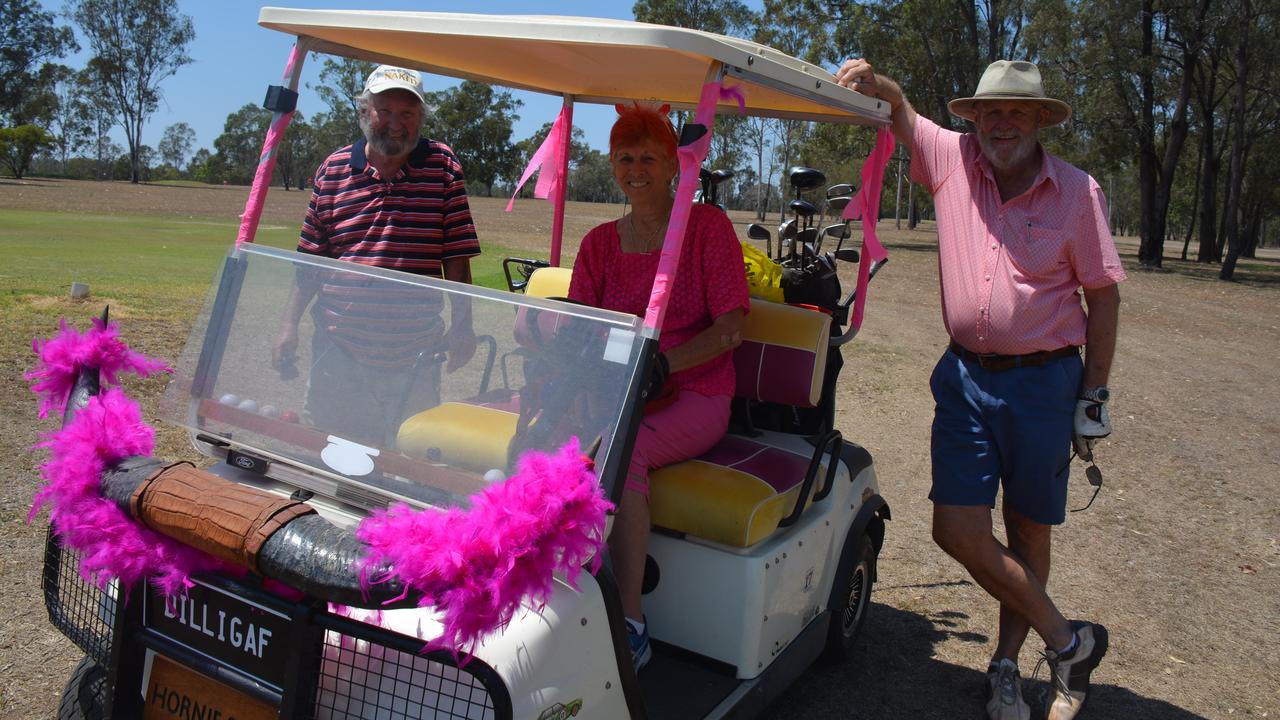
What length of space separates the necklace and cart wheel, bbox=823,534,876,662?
1306mm

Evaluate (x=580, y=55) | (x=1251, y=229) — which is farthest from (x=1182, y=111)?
(x=580, y=55)

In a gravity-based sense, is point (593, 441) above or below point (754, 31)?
below

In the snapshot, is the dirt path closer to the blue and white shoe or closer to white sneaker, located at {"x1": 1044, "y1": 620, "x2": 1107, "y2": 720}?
white sneaker, located at {"x1": 1044, "y1": 620, "x2": 1107, "y2": 720}

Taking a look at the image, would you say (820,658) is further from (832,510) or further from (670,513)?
(670,513)

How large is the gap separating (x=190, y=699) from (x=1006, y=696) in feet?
8.69

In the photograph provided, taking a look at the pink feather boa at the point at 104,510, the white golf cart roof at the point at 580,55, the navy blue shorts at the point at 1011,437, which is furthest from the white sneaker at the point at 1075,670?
the pink feather boa at the point at 104,510

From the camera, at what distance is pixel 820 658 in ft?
12.2

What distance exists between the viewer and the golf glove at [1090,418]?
10.6 feet

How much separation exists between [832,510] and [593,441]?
4.99 ft

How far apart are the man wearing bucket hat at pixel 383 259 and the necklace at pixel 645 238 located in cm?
69

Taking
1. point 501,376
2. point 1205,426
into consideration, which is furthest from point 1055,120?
point 1205,426

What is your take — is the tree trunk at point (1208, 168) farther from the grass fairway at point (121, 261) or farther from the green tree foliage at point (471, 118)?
the green tree foliage at point (471, 118)

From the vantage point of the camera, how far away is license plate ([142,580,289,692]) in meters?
1.86

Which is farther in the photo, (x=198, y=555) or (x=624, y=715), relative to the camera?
(x=624, y=715)
